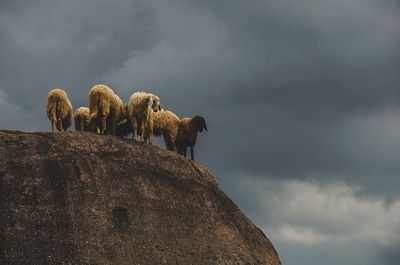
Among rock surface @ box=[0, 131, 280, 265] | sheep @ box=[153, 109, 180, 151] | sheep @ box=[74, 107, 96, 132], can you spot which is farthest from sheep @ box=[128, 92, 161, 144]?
sheep @ box=[74, 107, 96, 132]

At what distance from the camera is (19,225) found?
24188mm

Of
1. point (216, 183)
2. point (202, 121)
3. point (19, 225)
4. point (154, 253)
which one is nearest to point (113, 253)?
point (154, 253)

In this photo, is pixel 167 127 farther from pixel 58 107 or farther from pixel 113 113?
pixel 58 107

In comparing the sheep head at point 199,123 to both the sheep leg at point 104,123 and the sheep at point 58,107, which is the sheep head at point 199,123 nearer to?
the sheep leg at point 104,123

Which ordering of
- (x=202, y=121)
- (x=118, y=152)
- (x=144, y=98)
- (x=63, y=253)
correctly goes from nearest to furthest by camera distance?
(x=63, y=253) → (x=118, y=152) → (x=144, y=98) → (x=202, y=121)

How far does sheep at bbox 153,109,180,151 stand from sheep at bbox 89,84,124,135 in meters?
3.90

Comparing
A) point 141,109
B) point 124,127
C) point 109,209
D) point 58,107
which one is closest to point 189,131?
point 124,127

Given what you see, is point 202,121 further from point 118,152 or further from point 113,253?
point 113,253

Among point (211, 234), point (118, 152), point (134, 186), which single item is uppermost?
point (118, 152)

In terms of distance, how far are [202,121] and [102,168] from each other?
10179mm

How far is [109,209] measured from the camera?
2647 cm

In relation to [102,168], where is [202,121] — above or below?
above

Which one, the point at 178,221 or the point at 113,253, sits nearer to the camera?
the point at 113,253

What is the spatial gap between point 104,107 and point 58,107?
3.26 meters
